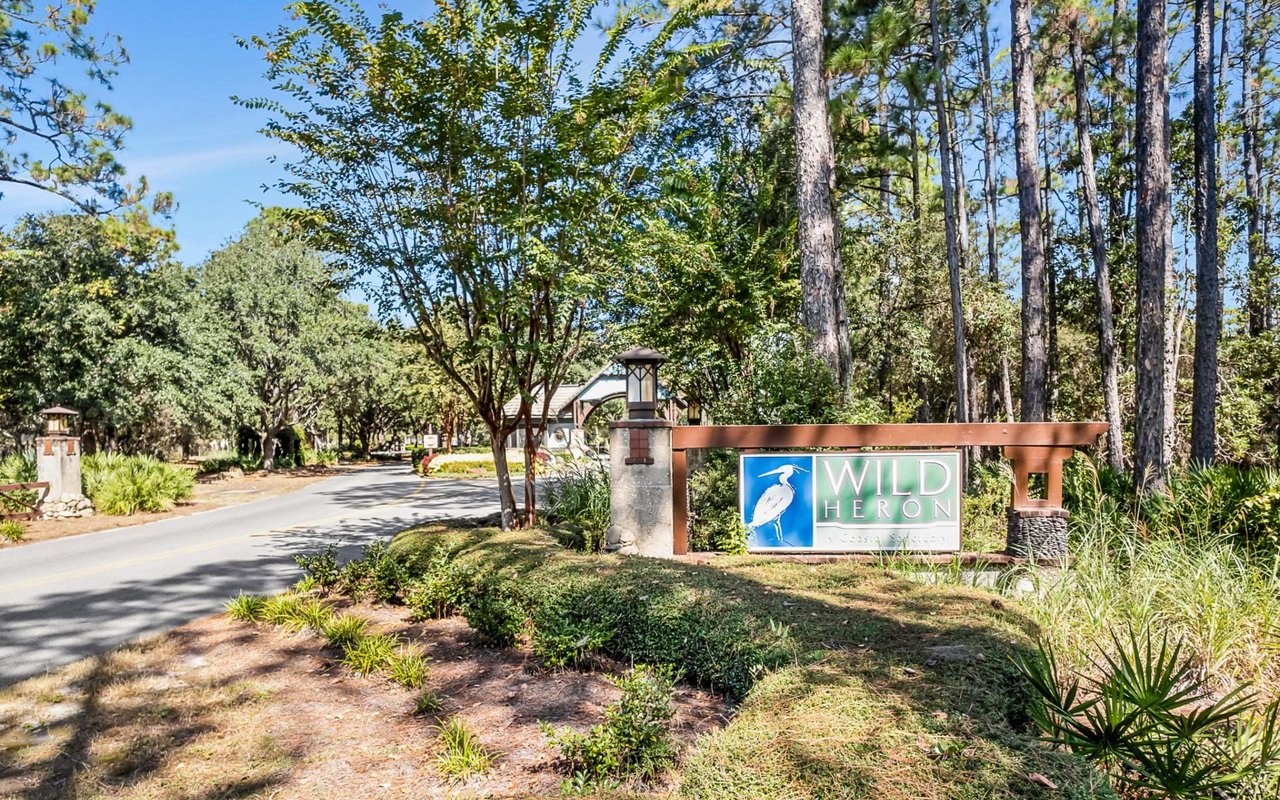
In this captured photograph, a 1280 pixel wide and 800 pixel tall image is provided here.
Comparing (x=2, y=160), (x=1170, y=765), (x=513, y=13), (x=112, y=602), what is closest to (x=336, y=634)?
(x=112, y=602)

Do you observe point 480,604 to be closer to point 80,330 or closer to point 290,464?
point 80,330

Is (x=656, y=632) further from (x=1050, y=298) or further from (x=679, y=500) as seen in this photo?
(x=1050, y=298)

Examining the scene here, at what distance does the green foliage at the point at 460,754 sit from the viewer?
10.0 feet

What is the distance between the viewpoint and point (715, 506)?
7.14 m

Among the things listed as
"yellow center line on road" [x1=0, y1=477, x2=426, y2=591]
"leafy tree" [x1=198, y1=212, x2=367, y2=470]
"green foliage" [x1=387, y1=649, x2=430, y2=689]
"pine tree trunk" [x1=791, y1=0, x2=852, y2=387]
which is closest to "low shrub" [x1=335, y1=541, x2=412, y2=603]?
"green foliage" [x1=387, y1=649, x2=430, y2=689]

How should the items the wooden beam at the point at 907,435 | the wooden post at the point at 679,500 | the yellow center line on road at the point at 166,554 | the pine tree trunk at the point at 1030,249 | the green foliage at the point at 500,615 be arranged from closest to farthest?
the green foliage at the point at 500,615, the wooden beam at the point at 907,435, the wooden post at the point at 679,500, the yellow center line on road at the point at 166,554, the pine tree trunk at the point at 1030,249

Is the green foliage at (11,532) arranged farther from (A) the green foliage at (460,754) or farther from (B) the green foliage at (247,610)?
(A) the green foliage at (460,754)

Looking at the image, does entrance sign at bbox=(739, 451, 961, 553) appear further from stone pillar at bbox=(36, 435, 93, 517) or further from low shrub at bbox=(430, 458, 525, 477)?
low shrub at bbox=(430, 458, 525, 477)

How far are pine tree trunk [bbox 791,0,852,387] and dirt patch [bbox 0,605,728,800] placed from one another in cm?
568

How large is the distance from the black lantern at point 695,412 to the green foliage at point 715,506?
395cm

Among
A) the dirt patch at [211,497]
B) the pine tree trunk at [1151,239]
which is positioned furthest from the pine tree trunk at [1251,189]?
the dirt patch at [211,497]

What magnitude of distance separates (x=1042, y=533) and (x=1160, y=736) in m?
3.30

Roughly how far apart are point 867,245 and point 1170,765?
49.0 ft

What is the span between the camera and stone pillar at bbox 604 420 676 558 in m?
6.40
